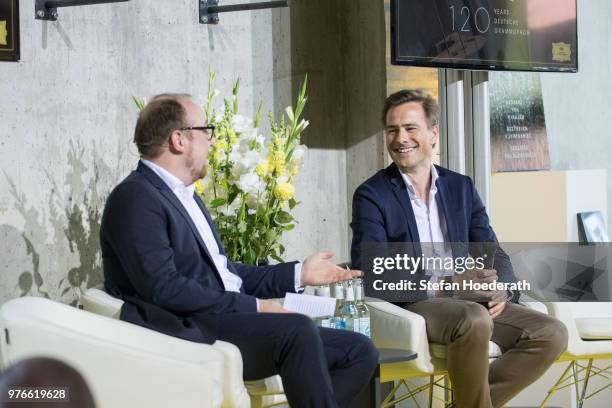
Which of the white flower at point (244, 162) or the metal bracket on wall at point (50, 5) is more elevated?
the metal bracket on wall at point (50, 5)

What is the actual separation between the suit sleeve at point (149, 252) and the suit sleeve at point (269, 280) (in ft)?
1.30

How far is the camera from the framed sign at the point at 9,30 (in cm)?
391

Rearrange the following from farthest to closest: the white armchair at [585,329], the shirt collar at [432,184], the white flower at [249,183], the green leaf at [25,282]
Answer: the white armchair at [585,329]
the shirt collar at [432,184]
the white flower at [249,183]
the green leaf at [25,282]

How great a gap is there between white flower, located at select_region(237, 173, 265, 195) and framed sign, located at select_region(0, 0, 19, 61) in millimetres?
996

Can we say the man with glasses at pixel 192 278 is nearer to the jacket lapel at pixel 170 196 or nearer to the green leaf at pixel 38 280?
the jacket lapel at pixel 170 196

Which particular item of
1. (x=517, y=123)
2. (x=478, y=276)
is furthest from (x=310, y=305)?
(x=517, y=123)

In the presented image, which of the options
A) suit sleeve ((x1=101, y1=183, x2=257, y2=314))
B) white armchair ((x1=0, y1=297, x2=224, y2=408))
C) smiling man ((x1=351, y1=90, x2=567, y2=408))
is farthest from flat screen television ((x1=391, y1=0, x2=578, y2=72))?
white armchair ((x1=0, y1=297, x2=224, y2=408))

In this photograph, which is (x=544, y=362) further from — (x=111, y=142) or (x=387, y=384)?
(x=111, y=142)

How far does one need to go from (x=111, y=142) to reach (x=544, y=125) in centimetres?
304

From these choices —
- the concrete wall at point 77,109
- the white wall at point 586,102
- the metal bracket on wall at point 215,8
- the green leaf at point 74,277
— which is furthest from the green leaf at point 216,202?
the white wall at point 586,102

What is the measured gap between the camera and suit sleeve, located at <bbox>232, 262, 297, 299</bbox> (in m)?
3.79

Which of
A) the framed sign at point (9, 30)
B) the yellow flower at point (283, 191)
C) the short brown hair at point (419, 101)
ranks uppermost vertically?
the framed sign at point (9, 30)

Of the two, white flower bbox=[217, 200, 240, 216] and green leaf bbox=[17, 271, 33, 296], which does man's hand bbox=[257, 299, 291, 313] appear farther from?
green leaf bbox=[17, 271, 33, 296]

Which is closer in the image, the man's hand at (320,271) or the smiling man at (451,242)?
the man's hand at (320,271)
